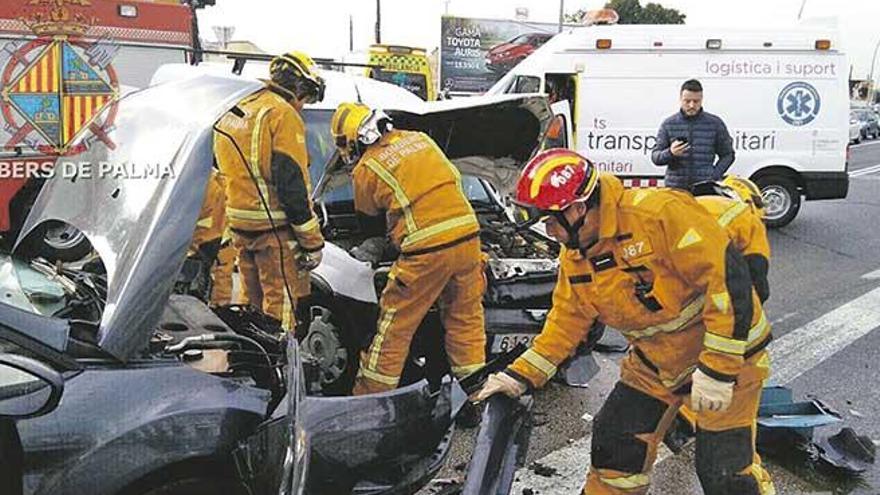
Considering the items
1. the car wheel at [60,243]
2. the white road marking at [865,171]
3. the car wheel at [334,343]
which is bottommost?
the white road marking at [865,171]

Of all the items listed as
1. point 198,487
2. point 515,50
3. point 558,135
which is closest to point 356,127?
point 198,487

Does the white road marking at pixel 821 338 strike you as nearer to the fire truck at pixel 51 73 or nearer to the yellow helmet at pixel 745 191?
the yellow helmet at pixel 745 191

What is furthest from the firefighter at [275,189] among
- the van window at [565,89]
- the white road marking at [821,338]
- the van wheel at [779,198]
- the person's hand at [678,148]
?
the van wheel at [779,198]

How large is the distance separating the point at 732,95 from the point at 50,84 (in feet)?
24.9

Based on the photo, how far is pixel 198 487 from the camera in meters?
2.70

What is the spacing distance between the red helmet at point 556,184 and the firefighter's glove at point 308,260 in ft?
6.07

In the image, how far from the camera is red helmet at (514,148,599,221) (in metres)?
3.15

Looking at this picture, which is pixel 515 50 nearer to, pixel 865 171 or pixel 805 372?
pixel 865 171

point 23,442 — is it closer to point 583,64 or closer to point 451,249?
point 451,249

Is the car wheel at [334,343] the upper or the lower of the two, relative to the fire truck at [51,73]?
lower

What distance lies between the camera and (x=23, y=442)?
2.40 metres

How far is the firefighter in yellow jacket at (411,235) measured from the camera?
4684 mm

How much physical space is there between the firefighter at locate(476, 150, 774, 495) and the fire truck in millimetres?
6438

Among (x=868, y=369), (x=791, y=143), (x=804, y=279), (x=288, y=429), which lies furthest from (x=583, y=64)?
(x=288, y=429)
